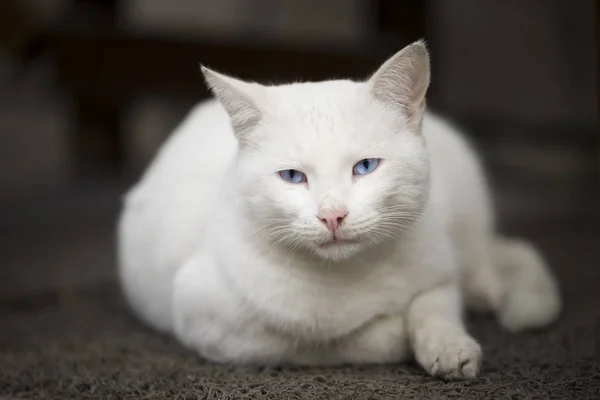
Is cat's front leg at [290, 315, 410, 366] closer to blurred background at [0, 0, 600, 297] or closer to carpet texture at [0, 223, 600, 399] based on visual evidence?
carpet texture at [0, 223, 600, 399]

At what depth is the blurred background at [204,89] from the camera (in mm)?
3418

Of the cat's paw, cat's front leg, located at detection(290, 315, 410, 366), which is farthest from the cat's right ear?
the cat's paw

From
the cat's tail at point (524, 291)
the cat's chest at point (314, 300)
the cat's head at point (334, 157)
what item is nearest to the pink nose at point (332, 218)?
the cat's head at point (334, 157)

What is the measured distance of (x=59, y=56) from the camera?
3422 mm

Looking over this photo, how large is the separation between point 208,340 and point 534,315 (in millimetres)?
815

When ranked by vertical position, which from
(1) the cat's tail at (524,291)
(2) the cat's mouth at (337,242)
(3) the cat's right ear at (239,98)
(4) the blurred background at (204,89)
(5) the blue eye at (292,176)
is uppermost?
(4) the blurred background at (204,89)

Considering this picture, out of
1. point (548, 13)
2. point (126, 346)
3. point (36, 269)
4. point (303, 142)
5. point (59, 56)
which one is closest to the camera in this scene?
point (303, 142)

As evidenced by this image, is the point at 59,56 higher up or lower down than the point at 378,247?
higher up

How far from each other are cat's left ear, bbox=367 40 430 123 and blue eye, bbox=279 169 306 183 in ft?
0.77

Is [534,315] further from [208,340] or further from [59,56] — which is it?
[59,56]

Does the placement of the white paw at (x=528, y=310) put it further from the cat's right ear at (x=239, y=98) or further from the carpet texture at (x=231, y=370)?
the cat's right ear at (x=239, y=98)

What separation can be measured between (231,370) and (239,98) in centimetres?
59

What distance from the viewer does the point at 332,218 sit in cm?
135

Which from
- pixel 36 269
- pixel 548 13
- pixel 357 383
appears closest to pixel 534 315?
pixel 357 383
